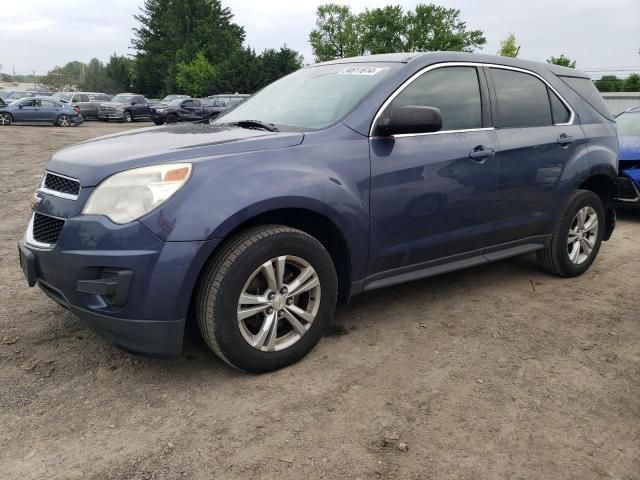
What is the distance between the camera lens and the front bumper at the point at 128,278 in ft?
8.70

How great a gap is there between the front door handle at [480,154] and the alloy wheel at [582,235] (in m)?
1.31

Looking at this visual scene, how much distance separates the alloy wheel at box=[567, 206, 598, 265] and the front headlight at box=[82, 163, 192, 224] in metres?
3.43

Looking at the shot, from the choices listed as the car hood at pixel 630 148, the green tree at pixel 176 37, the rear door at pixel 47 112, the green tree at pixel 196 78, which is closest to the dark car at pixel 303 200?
the car hood at pixel 630 148

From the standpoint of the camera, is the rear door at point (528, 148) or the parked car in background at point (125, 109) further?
the parked car in background at point (125, 109)

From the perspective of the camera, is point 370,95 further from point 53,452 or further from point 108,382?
point 53,452

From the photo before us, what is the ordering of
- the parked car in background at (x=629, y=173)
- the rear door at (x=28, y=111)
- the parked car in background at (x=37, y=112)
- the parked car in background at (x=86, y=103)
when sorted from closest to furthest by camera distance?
the parked car in background at (x=629, y=173) → the parked car in background at (x=37, y=112) → the rear door at (x=28, y=111) → the parked car in background at (x=86, y=103)

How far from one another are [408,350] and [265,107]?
1.94m

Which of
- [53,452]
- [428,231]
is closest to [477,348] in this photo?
[428,231]

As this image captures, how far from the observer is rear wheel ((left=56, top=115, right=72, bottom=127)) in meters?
24.8

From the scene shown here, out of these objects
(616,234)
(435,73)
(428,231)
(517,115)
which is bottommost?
(616,234)

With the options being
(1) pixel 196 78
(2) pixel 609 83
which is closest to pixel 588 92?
(2) pixel 609 83

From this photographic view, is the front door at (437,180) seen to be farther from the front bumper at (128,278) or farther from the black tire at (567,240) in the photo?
the front bumper at (128,278)

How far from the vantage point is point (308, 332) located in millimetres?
3184

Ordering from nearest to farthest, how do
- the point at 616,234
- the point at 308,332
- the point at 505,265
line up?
1. the point at 308,332
2. the point at 505,265
3. the point at 616,234
